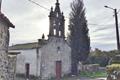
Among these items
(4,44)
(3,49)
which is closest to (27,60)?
(4,44)

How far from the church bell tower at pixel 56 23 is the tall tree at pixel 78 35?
230 inches

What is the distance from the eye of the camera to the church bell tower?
107 ft

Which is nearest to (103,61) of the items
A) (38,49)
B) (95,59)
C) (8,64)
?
(95,59)

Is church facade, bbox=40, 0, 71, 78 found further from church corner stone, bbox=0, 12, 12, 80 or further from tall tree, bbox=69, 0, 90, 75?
church corner stone, bbox=0, 12, 12, 80

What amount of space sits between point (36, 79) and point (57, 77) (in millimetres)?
3209

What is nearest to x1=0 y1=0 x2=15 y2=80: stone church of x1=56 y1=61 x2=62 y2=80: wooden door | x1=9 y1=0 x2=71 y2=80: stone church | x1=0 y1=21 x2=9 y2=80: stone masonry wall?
x1=0 y1=21 x2=9 y2=80: stone masonry wall

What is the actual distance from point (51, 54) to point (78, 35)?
9.20 metres

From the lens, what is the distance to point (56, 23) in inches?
1293

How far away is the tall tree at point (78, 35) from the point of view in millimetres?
38781

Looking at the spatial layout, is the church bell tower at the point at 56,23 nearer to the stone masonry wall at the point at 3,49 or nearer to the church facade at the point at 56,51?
the church facade at the point at 56,51

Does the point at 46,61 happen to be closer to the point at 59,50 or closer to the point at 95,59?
the point at 59,50

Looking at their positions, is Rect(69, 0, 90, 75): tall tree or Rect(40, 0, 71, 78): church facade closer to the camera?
Rect(40, 0, 71, 78): church facade

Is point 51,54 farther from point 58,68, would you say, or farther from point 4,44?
point 4,44

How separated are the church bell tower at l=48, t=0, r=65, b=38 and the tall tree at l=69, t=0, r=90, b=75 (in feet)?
19.1
